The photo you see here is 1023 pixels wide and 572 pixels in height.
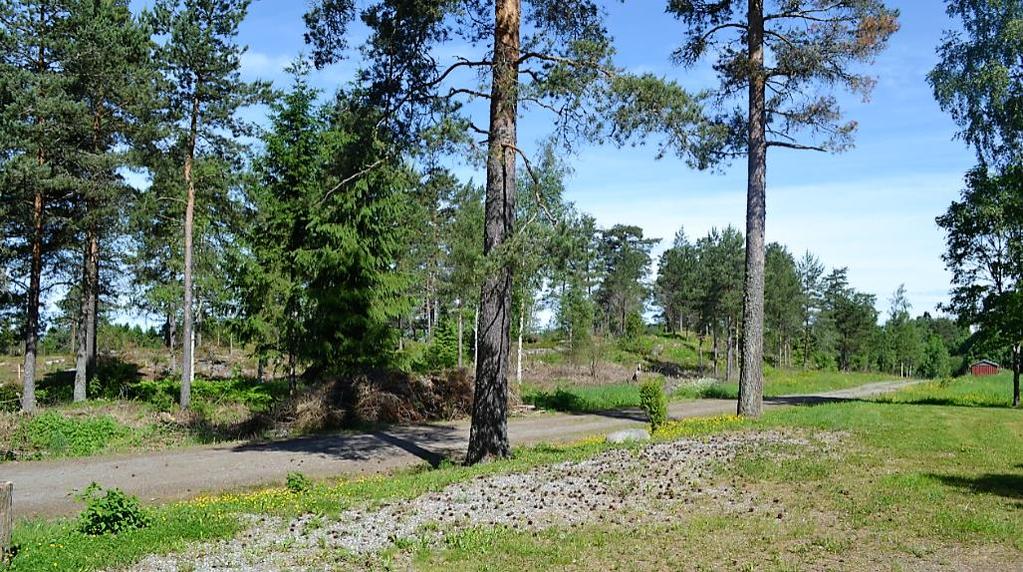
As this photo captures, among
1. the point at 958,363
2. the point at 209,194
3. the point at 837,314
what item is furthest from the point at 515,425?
the point at 958,363

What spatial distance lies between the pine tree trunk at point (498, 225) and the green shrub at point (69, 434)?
8648mm

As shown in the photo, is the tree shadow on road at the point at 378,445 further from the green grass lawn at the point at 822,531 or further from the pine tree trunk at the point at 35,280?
the pine tree trunk at the point at 35,280

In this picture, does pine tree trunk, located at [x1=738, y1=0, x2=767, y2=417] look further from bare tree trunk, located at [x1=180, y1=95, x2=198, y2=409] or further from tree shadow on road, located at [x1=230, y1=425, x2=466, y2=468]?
bare tree trunk, located at [x1=180, y1=95, x2=198, y2=409]

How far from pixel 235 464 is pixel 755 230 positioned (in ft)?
Answer: 39.1

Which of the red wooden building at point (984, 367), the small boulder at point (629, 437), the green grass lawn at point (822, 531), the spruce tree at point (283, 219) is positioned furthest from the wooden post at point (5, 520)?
the red wooden building at point (984, 367)

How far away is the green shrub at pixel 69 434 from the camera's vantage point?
14.2 metres

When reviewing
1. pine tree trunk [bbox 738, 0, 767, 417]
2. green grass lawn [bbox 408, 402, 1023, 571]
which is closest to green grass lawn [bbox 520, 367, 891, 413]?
pine tree trunk [bbox 738, 0, 767, 417]

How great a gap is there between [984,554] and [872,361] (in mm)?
92920

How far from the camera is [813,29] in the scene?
15.6 metres

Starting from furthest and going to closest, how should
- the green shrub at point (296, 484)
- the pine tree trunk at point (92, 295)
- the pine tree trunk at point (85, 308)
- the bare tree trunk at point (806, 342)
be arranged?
the bare tree trunk at point (806, 342) → the pine tree trunk at point (92, 295) → the pine tree trunk at point (85, 308) → the green shrub at point (296, 484)

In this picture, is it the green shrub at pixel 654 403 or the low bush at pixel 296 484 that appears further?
the green shrub at pixel 654 403

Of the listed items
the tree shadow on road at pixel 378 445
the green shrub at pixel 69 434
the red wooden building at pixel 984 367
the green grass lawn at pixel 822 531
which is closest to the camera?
the green grass lawn at pixel 822 531

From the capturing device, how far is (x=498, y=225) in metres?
11.0

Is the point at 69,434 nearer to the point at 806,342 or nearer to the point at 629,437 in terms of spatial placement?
the point at 629,437
